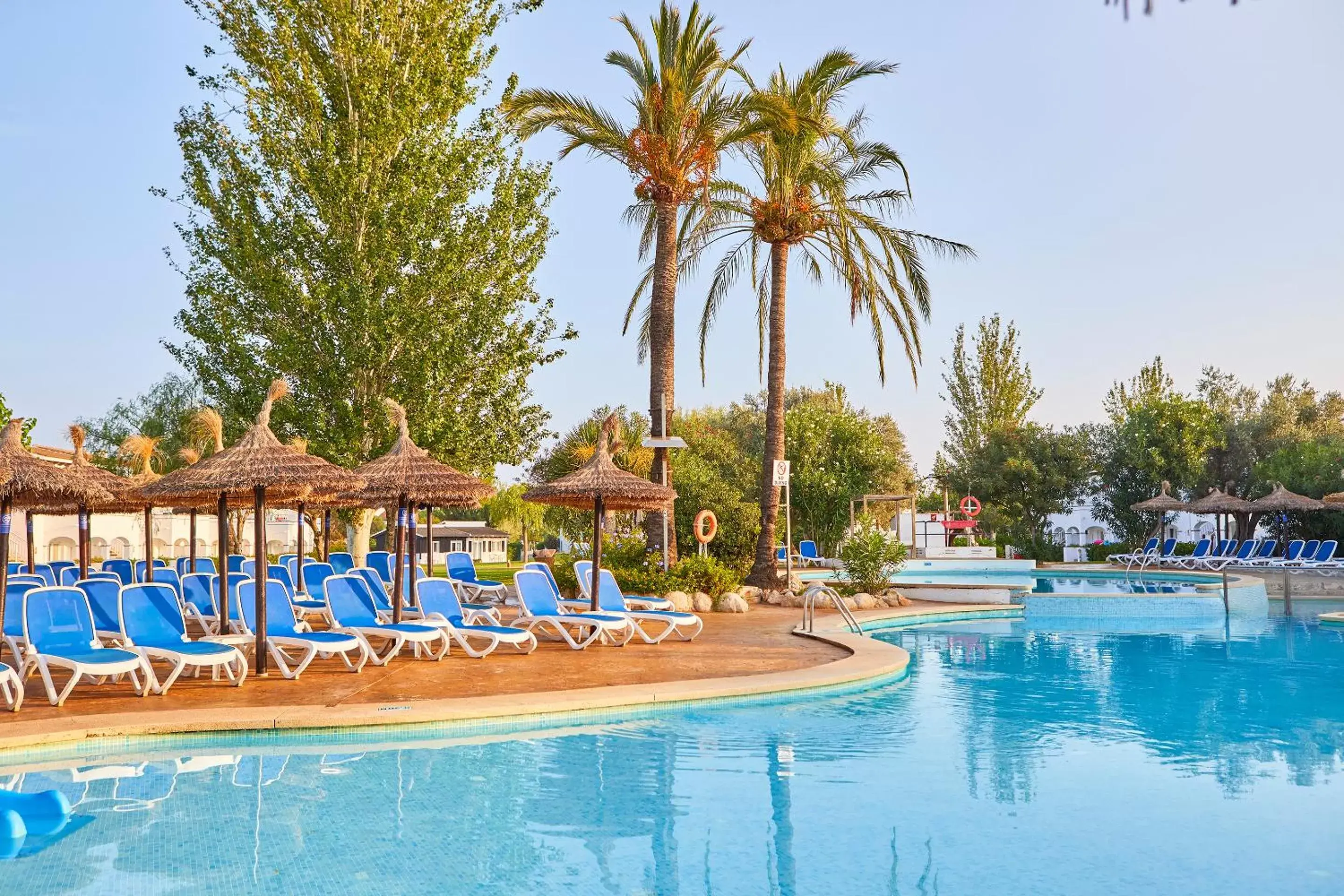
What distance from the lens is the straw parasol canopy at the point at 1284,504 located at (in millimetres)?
28797

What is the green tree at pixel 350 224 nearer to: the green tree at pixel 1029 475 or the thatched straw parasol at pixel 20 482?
the thatched straw parasol at pixel 20 482

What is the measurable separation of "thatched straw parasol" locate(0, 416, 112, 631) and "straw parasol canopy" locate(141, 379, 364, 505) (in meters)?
0.70

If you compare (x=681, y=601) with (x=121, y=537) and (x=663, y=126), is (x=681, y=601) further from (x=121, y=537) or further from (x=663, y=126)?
(x=121, y=537)

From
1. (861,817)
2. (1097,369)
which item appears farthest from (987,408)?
(861,817)

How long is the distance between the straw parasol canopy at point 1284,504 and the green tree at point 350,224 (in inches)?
844

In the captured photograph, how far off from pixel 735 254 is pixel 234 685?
47.5ft

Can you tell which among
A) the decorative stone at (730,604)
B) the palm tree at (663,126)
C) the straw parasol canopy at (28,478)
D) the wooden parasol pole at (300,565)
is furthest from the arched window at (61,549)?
the straw parasol canopy at (28,478)

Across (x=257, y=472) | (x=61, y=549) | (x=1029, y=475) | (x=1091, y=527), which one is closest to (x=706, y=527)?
(x=257, y=472)

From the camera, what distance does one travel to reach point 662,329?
19.2 metres

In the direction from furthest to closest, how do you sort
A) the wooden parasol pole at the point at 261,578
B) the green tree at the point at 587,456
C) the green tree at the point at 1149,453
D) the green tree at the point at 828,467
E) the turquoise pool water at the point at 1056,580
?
1. the green tree at the point at 1149,453
2. the green tree at the point at 828,467
3. the green tree at the point at 587,456
4. the turquoise pool water at the point at 1056,580
5. the wooden parasol pole at the point at 261,578

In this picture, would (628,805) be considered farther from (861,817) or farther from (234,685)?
(234,685)

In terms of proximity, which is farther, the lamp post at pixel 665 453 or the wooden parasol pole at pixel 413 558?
the lamp post at pixel 665 453

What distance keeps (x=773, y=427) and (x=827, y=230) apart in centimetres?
394

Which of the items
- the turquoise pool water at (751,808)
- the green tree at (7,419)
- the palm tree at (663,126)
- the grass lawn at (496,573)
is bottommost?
the grass lawn at (496,573)
